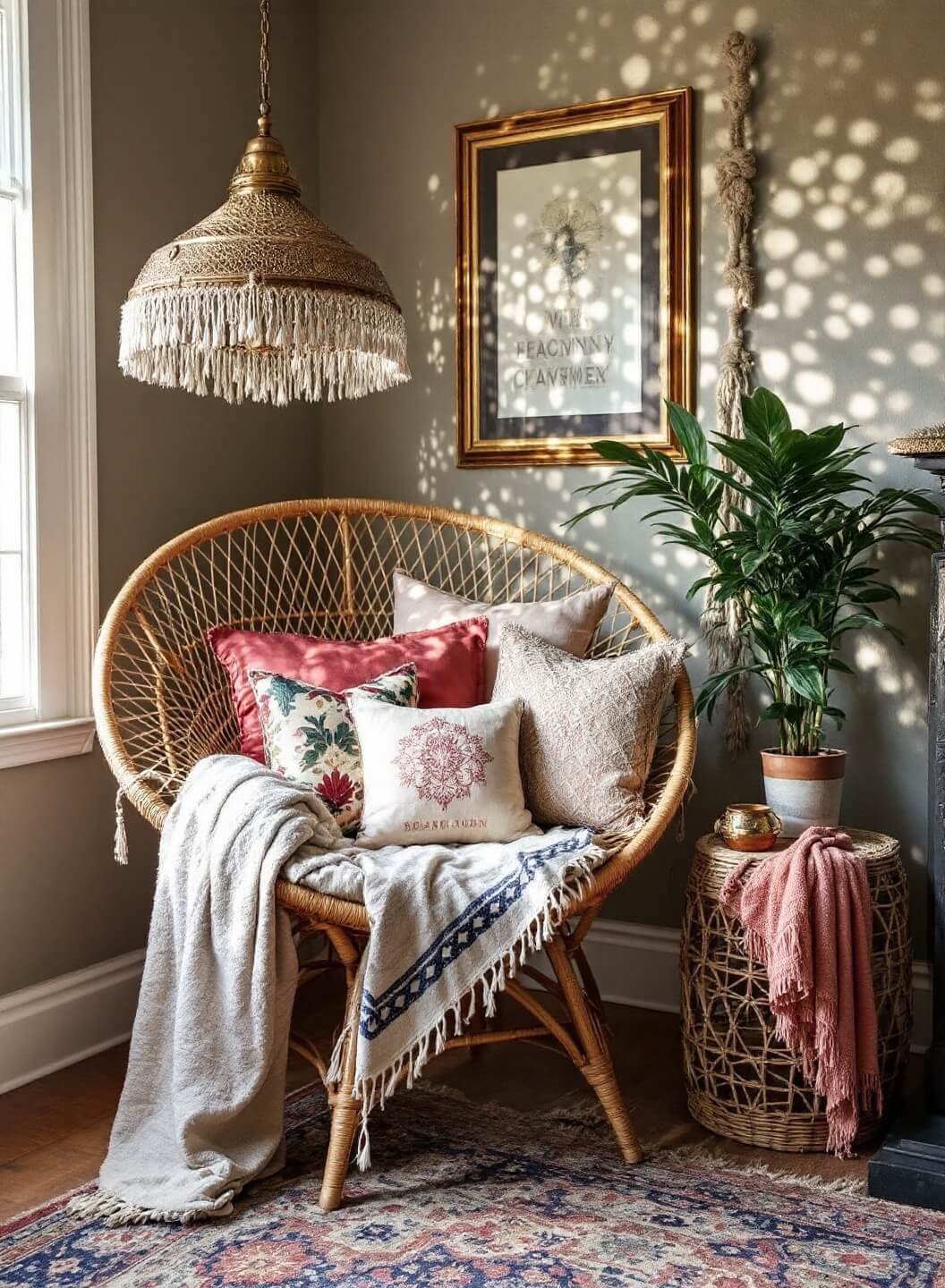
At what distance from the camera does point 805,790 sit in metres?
2.56

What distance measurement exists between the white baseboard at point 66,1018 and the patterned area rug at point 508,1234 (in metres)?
0.55

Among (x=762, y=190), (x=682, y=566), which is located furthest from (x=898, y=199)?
(x=682, y=566)

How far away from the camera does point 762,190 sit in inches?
116

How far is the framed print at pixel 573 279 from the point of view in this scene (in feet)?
9.95

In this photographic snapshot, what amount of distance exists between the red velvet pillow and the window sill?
1.06 feet

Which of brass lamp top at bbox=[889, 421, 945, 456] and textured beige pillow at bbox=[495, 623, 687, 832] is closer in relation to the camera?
brass lamp top at bbox=[889, 421, 945, 456]

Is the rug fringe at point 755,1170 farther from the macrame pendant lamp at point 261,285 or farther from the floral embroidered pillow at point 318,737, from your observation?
the macrame pendant lamp at point 261,285

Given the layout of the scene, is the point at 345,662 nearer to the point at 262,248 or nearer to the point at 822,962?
the point at 262,248

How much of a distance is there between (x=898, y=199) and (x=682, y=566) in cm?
91

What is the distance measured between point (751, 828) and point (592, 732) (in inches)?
13.4

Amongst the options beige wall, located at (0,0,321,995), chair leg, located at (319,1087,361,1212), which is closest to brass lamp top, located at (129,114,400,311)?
beige wall, located at (0,0,321,995)

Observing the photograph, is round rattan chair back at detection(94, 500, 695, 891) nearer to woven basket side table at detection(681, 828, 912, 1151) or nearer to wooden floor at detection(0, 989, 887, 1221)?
woven basket side table at detection(681, 828, 912, 1151)

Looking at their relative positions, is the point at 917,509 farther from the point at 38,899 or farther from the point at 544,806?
the point at 38,899

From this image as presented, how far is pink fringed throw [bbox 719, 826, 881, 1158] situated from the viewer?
7.33 feet
